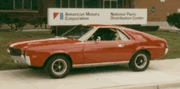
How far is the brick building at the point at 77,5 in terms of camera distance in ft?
84.9

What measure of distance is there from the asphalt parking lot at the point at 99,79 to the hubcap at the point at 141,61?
0.72 feet

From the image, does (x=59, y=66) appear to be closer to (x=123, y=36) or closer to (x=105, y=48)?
(x=105, y=48)

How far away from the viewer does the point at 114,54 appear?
8688mm

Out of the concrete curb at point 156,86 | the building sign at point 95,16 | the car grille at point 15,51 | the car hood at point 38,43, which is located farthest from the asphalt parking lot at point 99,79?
the building sign at point 95,16

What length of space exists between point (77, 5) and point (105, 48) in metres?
20.5

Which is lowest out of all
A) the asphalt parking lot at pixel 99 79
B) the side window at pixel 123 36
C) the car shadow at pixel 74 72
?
the asphalt parking lot at pixel 99 79

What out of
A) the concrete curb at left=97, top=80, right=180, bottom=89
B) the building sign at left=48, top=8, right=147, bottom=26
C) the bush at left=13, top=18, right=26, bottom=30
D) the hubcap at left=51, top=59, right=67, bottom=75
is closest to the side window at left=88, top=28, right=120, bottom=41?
the hubcap at left=51, top=59, right=67, bottom=75

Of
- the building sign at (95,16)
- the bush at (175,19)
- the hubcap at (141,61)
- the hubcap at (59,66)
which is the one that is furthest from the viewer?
the bush at (175,19)

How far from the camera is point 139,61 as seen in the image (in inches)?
362

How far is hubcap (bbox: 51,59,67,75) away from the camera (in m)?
7.99

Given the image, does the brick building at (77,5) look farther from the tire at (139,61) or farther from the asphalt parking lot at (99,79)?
the tire at (139,61)

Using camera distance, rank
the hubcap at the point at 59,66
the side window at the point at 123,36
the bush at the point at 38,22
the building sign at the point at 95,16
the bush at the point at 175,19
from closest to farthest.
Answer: the hubcap at the point at 59,66
the side window at the point at 123,36
the building sign at the point at 95,16
the bush at the point at 38,22
the bush at the point at 175,19

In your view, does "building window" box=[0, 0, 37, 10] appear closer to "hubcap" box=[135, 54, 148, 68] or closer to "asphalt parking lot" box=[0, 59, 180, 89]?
"asphalt parking lot" box=[0, 59, 180, 89]

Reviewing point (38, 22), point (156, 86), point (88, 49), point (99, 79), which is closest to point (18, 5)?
point (38, 22)
